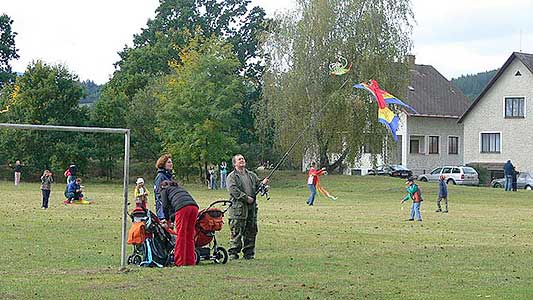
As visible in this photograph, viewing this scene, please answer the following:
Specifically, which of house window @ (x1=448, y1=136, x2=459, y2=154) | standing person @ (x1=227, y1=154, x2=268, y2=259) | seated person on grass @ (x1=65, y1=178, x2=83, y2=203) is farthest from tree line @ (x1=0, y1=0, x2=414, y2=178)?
standing person @ (x1=227, y1=154, x2=268, y2=259)

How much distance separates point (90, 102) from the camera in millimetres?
64938

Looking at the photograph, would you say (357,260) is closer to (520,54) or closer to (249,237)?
(249,237)

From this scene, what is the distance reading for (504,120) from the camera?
68500mm

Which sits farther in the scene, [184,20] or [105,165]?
[184,20]

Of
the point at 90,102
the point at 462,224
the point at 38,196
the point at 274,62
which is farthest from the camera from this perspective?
the point at 90,102

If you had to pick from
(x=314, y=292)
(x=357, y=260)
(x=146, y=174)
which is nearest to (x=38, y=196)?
(x=146, y=174)

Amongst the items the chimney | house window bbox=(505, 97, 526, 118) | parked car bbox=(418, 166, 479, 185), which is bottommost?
parked car bbox=(418, 166, 479, 185)

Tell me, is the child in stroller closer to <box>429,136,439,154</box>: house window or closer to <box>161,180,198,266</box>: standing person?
<box>161,180,198,266</box>: standing person

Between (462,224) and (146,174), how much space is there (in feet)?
104

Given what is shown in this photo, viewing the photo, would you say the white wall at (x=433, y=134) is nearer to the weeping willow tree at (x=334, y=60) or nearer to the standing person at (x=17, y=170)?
the weeping willow tree at (x=334, y=60)

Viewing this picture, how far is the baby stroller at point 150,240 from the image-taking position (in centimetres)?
1462

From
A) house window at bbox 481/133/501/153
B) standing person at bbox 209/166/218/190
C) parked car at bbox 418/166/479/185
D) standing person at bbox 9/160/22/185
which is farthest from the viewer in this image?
house window at bbox 481/133/501/153

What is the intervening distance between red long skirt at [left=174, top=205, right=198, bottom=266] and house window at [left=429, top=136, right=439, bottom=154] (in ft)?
211

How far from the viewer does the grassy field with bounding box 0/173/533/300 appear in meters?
12.1
